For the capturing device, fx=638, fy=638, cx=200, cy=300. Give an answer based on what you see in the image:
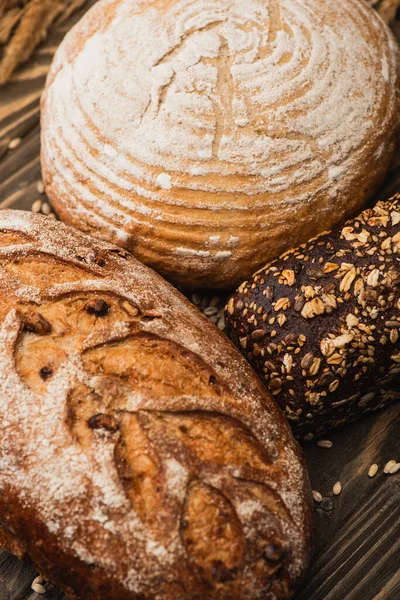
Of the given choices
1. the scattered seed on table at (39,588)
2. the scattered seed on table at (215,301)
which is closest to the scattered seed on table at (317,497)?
the scattered seed on table at (215,301)

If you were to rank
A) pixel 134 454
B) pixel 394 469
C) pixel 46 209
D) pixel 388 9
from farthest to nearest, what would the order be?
pixel 388 9, pixel 46 209, pixel 394 469, pixel 134 454

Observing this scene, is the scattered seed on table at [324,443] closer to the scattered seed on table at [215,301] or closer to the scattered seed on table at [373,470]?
the scattered seed on table at [373,470]

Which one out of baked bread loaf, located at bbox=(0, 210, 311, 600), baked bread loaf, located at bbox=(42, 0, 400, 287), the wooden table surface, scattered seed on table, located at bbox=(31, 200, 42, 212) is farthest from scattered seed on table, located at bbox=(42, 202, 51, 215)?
the wooden table surface

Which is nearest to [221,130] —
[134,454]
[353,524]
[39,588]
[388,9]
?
[134,454]

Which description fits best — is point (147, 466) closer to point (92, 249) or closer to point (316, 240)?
point (92, 249)

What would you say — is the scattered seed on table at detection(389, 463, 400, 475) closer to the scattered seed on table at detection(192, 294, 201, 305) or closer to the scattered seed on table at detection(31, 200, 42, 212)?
the scattered seed on table at detection(192, 294, 201, 305)

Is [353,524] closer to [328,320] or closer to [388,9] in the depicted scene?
[328,320]
